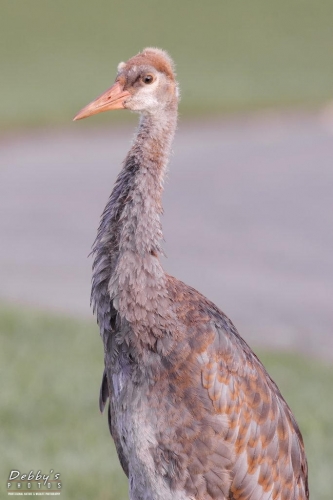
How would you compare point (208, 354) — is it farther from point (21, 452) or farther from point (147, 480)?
point (21, 452)

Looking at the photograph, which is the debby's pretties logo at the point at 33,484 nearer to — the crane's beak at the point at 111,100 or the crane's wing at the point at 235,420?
the crane's wing at the point at 235,420

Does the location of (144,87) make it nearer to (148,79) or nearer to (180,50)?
(148,79)

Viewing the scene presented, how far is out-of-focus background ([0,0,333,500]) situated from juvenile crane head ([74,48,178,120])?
2.74 meters

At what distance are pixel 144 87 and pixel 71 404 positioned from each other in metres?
3.62

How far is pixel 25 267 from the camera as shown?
39.6ft

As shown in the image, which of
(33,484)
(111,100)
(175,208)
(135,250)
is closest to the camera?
(135,250)

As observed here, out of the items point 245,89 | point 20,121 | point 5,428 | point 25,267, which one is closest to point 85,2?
point 245,89

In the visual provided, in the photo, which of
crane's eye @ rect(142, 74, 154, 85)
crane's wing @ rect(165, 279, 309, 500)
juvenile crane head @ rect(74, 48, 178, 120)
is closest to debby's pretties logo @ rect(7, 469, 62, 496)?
crane's wing @ rect(165, 279, 309, 500)

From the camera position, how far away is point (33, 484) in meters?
6.56

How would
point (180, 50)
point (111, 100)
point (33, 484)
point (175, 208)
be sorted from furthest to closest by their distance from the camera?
point (180, 50)
point (175, 208)
point (33, 484)
point (111, 100)

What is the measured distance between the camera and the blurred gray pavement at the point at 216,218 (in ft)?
35.2

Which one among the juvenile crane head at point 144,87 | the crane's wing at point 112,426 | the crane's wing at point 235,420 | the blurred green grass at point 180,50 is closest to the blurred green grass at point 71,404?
the crane's wing at point 112,426

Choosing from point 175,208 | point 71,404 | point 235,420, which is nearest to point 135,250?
point 235,420

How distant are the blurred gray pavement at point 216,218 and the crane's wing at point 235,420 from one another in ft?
15.3
